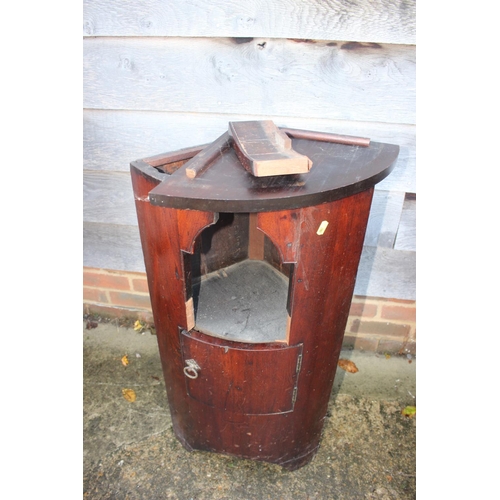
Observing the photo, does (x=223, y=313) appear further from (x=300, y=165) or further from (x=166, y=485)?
(x=166, y=485)

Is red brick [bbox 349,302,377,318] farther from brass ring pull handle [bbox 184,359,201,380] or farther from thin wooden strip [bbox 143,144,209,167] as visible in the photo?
thin wooden strip [bbox 143,144,209,167]

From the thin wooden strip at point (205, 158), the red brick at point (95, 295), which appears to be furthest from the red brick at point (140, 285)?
the thin wooden strip at point (205, 158)

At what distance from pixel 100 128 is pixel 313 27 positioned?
100 cm

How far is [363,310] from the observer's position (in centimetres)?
228

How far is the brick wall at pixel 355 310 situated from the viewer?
7.41 feet

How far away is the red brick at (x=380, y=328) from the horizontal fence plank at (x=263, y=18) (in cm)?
136

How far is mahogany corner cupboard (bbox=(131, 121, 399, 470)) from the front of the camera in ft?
3.72

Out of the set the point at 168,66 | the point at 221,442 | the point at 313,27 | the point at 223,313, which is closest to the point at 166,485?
the point at 221,442

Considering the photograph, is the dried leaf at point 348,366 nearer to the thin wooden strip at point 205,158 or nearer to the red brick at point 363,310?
the red brick at point 363,310

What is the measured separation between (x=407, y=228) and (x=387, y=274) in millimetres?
266

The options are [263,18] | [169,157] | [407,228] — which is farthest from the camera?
[407,228]

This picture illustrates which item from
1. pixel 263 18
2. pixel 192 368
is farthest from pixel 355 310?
pixel 263 18

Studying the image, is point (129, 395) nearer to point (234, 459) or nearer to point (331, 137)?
point (234, 459)

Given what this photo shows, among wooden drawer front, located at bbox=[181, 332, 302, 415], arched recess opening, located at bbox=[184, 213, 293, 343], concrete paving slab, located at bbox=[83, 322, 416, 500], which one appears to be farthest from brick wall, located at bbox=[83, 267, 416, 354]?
wooden drawer front, located at bbox=[181, 332, 302, 415]
